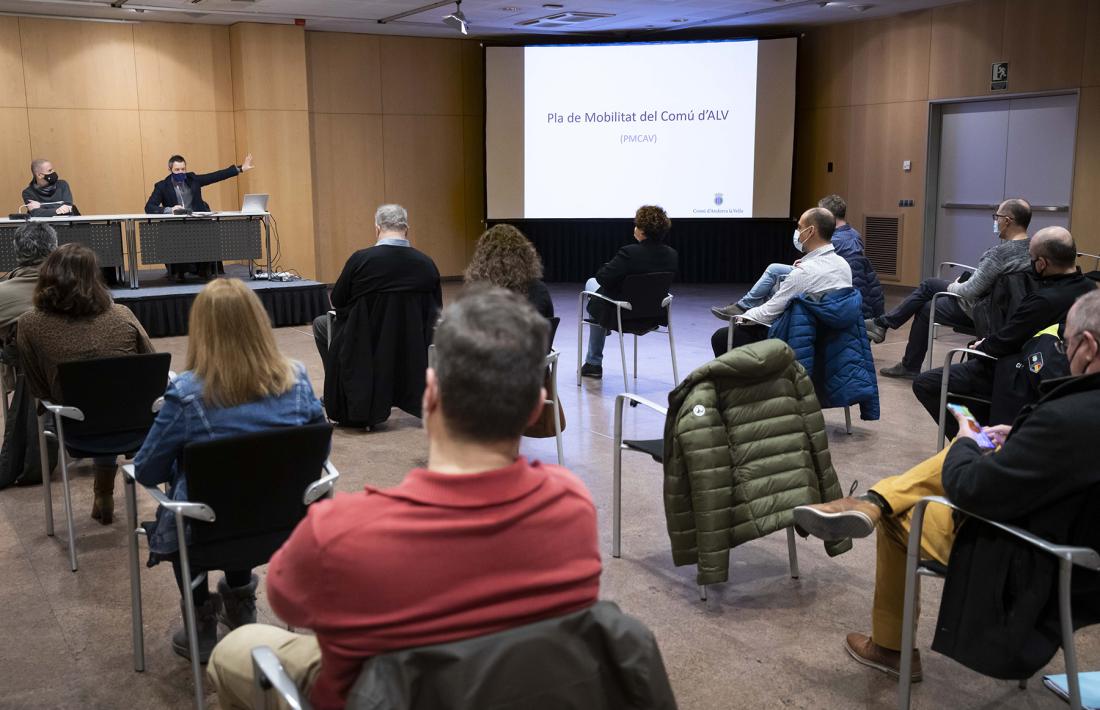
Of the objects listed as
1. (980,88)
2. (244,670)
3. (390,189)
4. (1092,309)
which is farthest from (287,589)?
(390,189)

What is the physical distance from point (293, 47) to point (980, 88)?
7.16 meters

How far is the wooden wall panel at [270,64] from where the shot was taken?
35.7 feet

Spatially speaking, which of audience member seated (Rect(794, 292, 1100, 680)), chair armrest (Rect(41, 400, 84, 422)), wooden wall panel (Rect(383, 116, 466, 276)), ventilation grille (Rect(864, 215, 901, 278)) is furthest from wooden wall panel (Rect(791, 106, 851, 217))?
chair armrest (Rect(41, 400, 84, 422))

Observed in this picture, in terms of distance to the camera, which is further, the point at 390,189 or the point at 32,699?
the point at 390,189

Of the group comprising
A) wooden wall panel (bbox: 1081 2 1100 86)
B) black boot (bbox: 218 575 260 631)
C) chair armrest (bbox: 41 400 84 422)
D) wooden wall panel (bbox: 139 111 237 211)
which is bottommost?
black boot (bbox: 218 575 260 631)

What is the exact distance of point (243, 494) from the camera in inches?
103

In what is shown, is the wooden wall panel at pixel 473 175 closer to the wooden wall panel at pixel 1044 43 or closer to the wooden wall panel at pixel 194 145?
the wooden wall panel at pixel 194 145

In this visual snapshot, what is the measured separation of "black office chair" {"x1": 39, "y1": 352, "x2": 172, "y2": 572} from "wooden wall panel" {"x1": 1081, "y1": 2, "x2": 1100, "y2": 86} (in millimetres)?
8523

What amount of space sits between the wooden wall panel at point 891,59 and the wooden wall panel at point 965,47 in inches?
4.7

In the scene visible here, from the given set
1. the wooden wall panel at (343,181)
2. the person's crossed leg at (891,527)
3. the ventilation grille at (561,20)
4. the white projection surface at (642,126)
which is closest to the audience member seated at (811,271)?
the person's crossed leg at (891,527)

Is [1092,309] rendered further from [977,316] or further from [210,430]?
[977,316]

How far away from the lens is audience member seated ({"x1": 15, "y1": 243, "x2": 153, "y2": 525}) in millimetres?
3755

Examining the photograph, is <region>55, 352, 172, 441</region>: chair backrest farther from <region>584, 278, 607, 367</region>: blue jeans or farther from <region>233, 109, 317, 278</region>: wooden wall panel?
<region>233, 109, 317, 278</region>: wooden wall panel

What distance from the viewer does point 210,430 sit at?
2.71 meters
